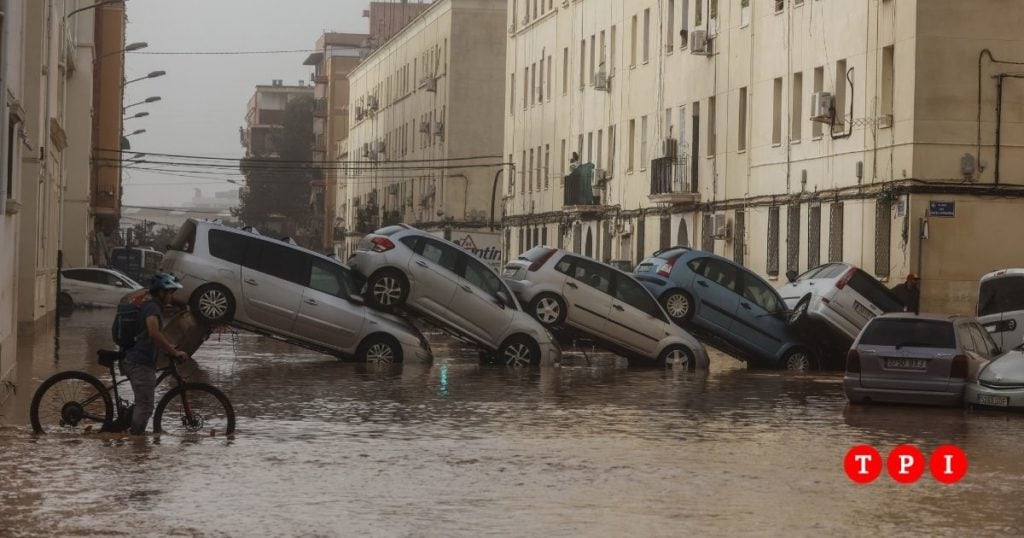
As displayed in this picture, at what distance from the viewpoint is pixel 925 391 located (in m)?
23.2

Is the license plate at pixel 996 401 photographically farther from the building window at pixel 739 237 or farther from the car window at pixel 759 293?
the building window at pixel 739 237

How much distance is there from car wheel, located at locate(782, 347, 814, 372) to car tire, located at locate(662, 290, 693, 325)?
2146mm

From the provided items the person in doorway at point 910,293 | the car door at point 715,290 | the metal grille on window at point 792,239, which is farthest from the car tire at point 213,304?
the metal grille on window at point 792,239

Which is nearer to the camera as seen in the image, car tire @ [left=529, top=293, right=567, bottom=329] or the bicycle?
the bicycle

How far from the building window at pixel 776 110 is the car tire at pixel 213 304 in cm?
2103

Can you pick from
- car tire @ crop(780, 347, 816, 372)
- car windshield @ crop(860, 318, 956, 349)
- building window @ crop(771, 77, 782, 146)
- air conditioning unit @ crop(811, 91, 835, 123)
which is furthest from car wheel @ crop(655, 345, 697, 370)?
building window @ crop(771, 77, 782, 146)

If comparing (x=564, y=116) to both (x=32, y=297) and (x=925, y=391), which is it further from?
(x=925, y=391)

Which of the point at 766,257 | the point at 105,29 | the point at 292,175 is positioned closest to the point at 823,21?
the point at 766,257

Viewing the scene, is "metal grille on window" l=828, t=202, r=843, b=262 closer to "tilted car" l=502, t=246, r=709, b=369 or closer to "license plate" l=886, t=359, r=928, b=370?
"tilted car" l=502, t=246, r=709, b=369

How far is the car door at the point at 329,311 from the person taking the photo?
94.4 feet

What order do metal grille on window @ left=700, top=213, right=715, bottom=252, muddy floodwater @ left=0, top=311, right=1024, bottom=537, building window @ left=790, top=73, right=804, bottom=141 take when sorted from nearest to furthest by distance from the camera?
muddy floodwater @ left=0, top=311, right=1024, bottom=537
building window @ left=790, top=73, right=804, bottom=141
metal grille on window @ left=700, top=213, right=715, bottom=252

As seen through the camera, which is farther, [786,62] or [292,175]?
[292,175]

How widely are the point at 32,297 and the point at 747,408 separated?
2125 centimetres

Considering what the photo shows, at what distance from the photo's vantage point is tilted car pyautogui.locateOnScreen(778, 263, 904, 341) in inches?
1321
